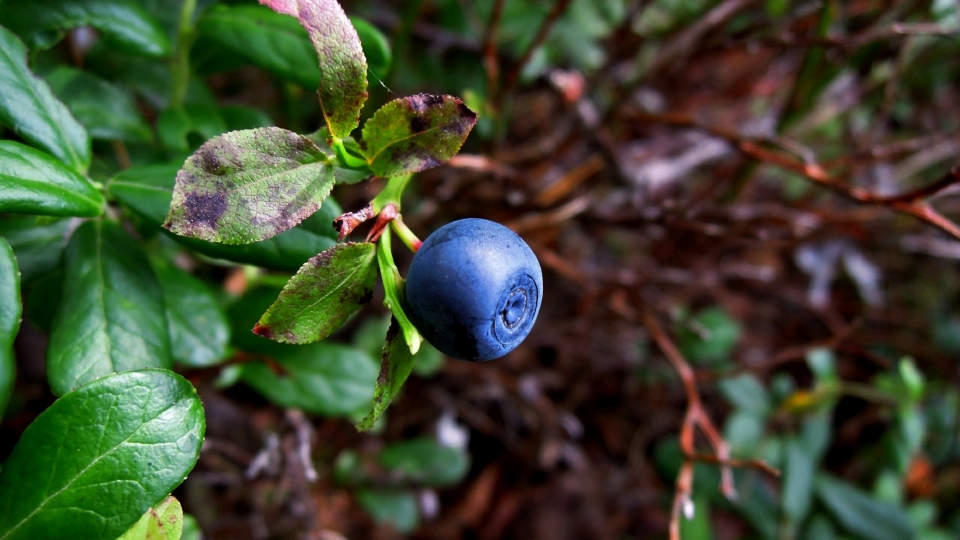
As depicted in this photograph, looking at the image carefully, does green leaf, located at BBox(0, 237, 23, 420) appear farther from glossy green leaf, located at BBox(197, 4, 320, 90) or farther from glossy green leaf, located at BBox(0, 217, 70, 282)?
glossy green leaf, located at BBox(197, 4, 320, 90)

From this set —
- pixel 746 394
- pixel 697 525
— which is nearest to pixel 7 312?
pixel 697 525

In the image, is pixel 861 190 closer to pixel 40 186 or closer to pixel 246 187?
pixel 246 187

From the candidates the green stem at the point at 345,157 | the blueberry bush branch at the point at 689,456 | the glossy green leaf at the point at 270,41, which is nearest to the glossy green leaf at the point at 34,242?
the glossy green leaf at the point at 270,41

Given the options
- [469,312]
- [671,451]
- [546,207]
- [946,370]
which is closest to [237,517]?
[546,207]

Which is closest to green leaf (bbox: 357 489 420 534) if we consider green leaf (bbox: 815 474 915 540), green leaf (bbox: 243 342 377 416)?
green leaf (bbox: 243 342 377 416)

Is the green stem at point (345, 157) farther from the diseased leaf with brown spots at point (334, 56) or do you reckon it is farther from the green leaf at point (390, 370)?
the green leaf at point (390, 370)

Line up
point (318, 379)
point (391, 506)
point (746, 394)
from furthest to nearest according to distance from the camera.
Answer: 1. point (746, 394)
2. point (391, 506)
3. point (318, 379)
